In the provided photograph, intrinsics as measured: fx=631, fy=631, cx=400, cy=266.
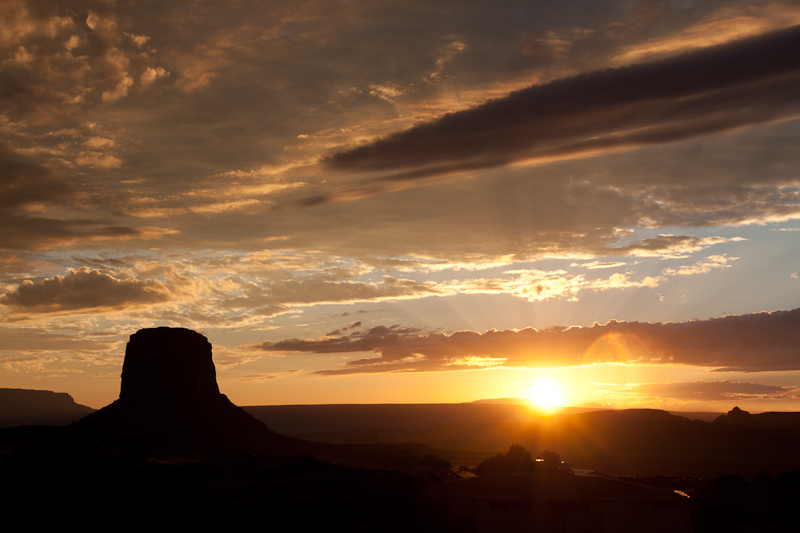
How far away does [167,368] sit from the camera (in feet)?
282

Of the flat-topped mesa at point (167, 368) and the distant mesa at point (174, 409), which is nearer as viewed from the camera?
the distant mesa at point (174, 409)

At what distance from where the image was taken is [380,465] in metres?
87.7

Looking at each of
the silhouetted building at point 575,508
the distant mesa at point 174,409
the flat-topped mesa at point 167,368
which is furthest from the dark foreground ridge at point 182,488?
the flat-topped mesa at point 167,368

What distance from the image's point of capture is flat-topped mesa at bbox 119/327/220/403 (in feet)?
276

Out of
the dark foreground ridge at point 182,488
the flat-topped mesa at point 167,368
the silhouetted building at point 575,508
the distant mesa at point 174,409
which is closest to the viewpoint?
the dark foreground ridge at point 182,488

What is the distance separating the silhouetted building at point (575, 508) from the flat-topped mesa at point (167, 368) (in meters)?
→ 60.0

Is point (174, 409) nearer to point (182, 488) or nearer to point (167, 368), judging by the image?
point (167, 368)

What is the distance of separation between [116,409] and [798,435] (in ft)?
441

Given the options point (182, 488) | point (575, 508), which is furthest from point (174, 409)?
point (575, 508)

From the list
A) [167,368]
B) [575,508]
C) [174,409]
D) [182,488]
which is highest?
[167,368]

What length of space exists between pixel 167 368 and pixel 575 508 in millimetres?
66918

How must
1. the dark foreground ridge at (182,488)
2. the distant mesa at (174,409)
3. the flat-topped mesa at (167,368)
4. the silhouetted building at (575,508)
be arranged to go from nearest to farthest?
the dark foreground ridge at (182,488) → the silhouetted building at (575,508) → the distant mesa at (174,409) → the flat-topped mesa at (167,368)

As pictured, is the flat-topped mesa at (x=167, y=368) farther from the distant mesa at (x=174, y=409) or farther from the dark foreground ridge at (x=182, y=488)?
the dark foreground ridge at (x=182, y=488)

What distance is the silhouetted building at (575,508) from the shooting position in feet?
108
